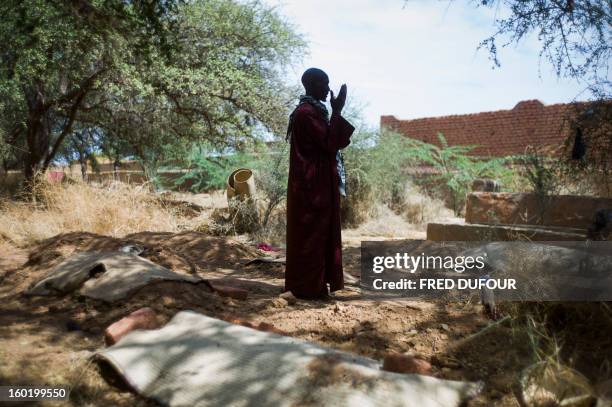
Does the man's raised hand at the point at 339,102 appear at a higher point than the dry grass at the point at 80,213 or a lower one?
higher

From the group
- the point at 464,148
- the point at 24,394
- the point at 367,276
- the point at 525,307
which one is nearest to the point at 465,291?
the point at 525,307

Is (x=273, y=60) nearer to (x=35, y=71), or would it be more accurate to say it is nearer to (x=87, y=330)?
(x=35, y=71)

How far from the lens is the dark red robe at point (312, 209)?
4371 millimetres

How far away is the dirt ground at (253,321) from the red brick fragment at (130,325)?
11cm

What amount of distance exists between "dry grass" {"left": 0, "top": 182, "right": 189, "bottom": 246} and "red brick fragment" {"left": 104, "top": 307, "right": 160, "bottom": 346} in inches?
186

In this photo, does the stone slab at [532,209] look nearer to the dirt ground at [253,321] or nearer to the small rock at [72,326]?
the dirt ground at [253,321]

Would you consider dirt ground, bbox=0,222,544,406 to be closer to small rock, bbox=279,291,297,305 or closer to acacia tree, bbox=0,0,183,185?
small rock, bbox=279,291,297,305

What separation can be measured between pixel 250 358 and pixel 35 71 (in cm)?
742

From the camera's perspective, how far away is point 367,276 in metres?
6.20

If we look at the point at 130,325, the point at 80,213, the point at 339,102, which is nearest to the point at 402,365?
the point at 130,325

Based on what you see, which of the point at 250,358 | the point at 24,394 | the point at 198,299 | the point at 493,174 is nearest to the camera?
the point at 24,394

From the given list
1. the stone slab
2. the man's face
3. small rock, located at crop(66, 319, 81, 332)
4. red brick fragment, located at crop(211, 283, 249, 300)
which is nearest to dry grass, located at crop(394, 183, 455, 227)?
the stone slab

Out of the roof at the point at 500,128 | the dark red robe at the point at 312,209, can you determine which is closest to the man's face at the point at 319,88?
the dark red robe at the point at 312,209

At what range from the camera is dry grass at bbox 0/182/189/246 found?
7.46 metres
